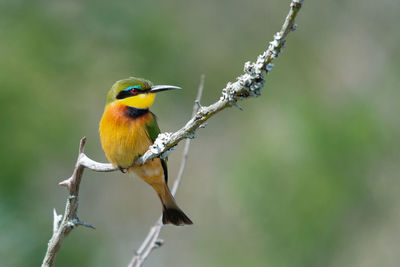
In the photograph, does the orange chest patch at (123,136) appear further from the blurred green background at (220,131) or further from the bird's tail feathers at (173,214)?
the blurred green background at (220,131)

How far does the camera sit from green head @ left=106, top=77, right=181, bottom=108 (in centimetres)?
253

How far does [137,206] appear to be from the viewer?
17.7ft

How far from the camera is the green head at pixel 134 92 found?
2.53 metres

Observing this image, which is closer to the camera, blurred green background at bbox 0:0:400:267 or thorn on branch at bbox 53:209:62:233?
thorn on branch at bbox 53:209:62:233

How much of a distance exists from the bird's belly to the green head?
9 centimetres

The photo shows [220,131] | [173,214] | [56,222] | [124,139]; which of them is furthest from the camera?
[220,131]

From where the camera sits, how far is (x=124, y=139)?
8.32 ft

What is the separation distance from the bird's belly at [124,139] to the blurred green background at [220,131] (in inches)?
44.2

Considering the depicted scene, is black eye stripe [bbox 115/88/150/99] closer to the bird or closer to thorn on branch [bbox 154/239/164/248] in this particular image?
the bird

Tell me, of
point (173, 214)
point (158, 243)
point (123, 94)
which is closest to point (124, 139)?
point (123, 94)

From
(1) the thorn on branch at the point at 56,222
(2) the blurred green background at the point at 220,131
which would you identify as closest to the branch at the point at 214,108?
(1) the thorn on branch at the point at 56,222

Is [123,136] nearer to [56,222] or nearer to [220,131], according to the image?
[56,222]

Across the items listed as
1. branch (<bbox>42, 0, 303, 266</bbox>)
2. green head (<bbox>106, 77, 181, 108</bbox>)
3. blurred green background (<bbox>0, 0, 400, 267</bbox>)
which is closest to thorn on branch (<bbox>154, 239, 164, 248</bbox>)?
branch (<bbox>42, 0, 303, 266</bbox>)

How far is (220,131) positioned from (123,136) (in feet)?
9.45
